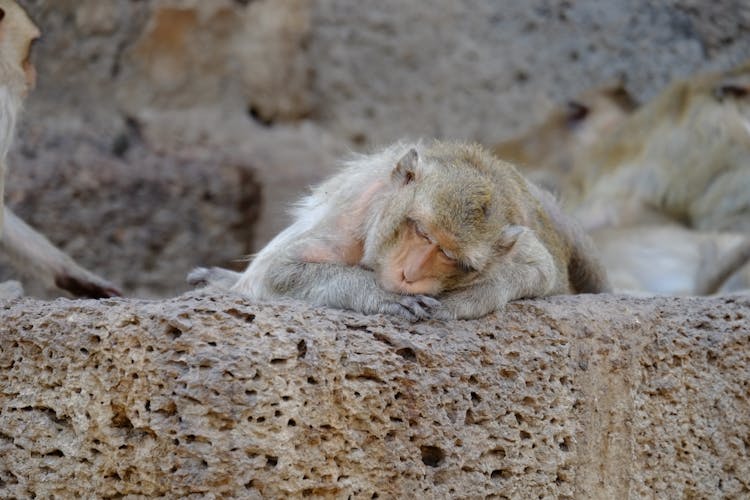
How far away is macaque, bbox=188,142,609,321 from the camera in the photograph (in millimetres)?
3898

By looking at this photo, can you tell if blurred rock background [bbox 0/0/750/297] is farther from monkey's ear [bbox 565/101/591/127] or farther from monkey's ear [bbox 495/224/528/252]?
monkey's ear [bbox 495/224/528/252]

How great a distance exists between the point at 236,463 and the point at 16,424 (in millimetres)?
732

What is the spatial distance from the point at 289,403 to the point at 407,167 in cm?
106

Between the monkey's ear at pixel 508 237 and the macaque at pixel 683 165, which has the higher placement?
the macaque at pixel 683 165

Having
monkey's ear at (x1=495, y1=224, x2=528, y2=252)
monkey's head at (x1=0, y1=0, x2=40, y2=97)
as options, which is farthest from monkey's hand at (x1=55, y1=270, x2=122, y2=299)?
monkey's ear at (x1=495, y1=224, x2=528, y2=252)

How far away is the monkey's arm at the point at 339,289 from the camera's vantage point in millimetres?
3863

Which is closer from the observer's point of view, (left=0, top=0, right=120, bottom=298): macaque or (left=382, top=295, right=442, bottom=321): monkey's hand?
(left=382, top=295, right=442, bottom=321): monkey's hand

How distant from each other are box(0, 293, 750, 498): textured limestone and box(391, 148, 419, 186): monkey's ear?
0.56m

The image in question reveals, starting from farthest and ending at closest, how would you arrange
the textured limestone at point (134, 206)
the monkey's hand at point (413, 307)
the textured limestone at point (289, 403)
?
the textured limestone at point (134, 206)
the monkey's hand at point (413, 307)
the textured limestone at point (289, 403)

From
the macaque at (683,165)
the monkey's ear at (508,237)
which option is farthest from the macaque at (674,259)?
the monkey's ear at (508,237)

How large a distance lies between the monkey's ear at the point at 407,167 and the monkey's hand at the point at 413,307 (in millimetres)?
459

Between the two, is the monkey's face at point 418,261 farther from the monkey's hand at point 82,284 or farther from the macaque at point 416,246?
the monkey's hand at point 82,284

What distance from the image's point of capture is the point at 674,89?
8.86 m

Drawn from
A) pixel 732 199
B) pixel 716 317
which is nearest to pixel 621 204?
pixel 732 199
